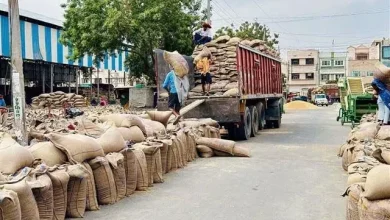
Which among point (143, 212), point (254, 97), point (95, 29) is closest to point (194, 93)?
point (254, 97)

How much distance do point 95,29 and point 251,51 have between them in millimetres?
13680

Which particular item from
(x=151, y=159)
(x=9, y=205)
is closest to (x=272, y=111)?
(x=151, y=159)

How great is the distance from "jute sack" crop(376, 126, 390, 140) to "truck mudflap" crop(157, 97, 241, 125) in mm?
4682

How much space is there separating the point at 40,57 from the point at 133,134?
2580 cm

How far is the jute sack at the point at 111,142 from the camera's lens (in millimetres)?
6809

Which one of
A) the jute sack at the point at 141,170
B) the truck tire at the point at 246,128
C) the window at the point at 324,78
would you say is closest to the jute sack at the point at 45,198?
the jute sack at the point at 141,170

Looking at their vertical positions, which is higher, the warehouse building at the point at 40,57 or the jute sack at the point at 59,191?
the warehouse building at the point at 40,57

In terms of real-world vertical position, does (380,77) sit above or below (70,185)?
above

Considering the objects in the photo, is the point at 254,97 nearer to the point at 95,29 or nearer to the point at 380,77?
the point at 380,77

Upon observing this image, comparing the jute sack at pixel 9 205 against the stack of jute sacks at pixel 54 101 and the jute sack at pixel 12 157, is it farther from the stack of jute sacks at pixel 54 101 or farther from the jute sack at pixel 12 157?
the stack of jute sacks at pixel 54 101

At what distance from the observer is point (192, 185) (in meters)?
7.71

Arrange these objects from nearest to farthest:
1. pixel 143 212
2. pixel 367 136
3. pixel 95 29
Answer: pixel 143 212
pixel 367 136
pixel 95 29

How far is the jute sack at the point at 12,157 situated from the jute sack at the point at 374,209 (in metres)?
3.22

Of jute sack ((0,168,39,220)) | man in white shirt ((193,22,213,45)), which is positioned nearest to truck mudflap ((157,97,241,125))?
man in white shirt ((193,22,213,45))
